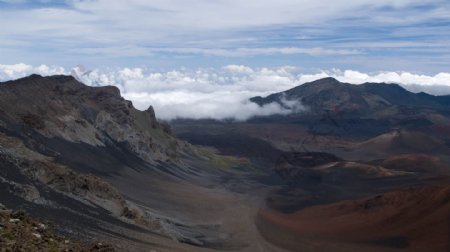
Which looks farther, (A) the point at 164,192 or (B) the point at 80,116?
(B) the point at 80,116

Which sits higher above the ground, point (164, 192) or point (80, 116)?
point (80, 116)

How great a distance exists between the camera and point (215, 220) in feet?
328

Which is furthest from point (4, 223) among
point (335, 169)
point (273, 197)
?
point (335, 169)

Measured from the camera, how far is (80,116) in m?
134

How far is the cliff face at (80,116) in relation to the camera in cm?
10761

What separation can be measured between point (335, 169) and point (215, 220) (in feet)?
251

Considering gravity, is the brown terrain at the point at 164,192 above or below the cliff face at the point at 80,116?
below

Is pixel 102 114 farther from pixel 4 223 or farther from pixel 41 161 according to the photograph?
pixel 4 223

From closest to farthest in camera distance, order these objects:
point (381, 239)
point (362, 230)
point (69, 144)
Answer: point (381, 239)
point (362, 230)
point (69, 144)

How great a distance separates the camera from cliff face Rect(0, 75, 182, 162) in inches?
4237

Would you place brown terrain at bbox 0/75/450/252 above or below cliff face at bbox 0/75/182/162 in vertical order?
below

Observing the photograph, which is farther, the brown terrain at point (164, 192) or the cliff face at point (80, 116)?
the cliff face at point (80, 116)

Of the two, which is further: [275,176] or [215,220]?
[275,176]

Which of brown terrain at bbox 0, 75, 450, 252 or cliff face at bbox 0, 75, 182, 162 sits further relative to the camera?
cliff face at bbox 0, 75, 182, 162
